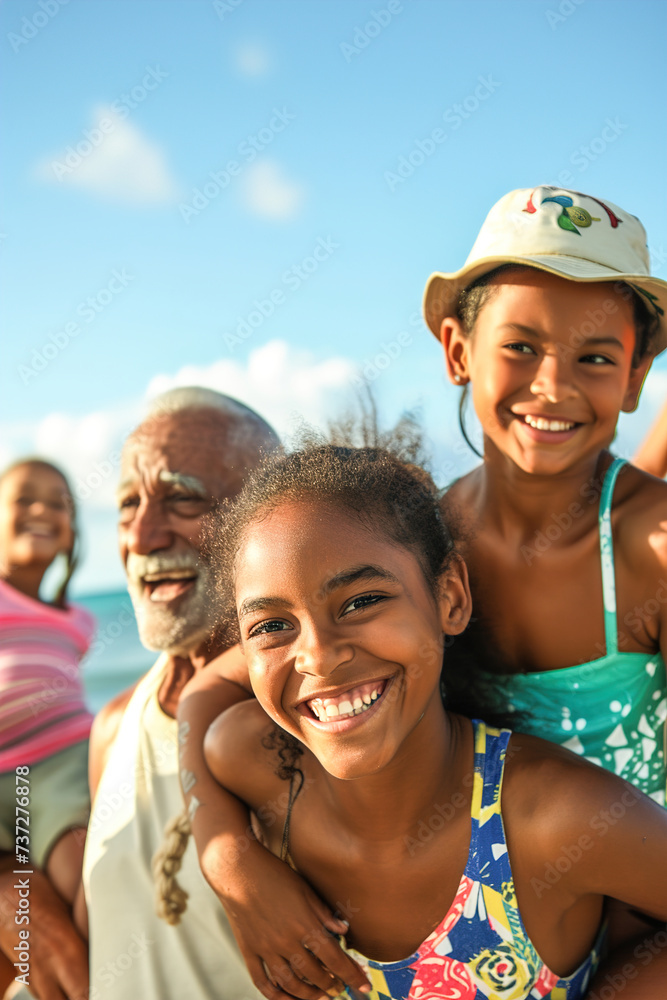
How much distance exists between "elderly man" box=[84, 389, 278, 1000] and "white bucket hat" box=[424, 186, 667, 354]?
102 cm

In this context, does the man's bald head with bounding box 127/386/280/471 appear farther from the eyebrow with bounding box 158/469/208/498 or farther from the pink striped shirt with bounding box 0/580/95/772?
the pink striped shirt with bounding box 0/580/95/772

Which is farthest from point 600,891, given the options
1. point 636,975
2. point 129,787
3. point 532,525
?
point 129,787

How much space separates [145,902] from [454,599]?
4.70 feet

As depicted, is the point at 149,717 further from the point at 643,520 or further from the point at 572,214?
the point at 572,214

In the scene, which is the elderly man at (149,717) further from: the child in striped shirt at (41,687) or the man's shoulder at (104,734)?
the child in striped shirt at (41,687)

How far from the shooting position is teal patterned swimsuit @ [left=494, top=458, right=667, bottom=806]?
98.0 inches

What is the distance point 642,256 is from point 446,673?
1390 millimetres

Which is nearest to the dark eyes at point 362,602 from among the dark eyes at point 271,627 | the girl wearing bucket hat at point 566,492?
the dark eyes at point 271,627

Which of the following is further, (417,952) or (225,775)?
(225,775)

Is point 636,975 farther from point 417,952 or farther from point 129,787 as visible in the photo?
point 129,787

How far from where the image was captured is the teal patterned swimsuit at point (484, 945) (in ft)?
6.22

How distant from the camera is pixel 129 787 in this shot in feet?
9.16

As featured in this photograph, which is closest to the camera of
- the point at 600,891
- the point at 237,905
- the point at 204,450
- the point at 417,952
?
the point at 600,891

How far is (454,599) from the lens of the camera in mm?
2070
